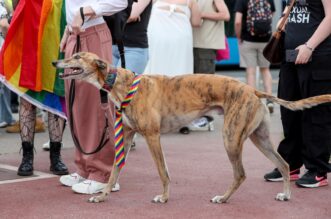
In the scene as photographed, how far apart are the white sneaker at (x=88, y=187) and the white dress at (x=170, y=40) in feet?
11.4

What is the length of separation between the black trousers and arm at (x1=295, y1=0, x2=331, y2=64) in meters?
0.12

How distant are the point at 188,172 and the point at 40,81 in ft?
5.44

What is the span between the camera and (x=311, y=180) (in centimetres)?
592

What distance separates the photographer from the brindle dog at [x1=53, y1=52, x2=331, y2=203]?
201 inches

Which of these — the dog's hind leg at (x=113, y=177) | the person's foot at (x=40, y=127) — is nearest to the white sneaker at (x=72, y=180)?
the dog's hind leg at (x=113, y=177)

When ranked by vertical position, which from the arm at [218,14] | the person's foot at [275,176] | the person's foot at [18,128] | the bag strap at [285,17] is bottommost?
the person's foot at [18,128]

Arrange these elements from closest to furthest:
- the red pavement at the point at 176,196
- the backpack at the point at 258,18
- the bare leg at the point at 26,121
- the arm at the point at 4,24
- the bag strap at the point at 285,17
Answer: the red pavement at the point at 176,196 < the bag strap at the point at 285,17 < the bare leg at the point at 26,121 < the arm at the point at 4,24 < the backpack at the point at 258,18

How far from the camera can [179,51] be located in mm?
8875

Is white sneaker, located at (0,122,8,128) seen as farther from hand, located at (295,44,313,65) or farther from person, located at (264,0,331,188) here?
hand, located at (295,44,313,65)

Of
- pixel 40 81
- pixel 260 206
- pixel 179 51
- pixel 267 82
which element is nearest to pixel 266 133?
→ pixel 260 206

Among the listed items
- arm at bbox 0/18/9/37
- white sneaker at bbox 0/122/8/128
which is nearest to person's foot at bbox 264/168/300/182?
arm at bbox 0/18/9/37

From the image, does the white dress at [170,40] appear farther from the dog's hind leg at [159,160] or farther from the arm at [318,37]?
the dog's hind leg at [159,160]

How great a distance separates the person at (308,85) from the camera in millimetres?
5740

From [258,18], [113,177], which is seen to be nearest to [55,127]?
[113,177]
